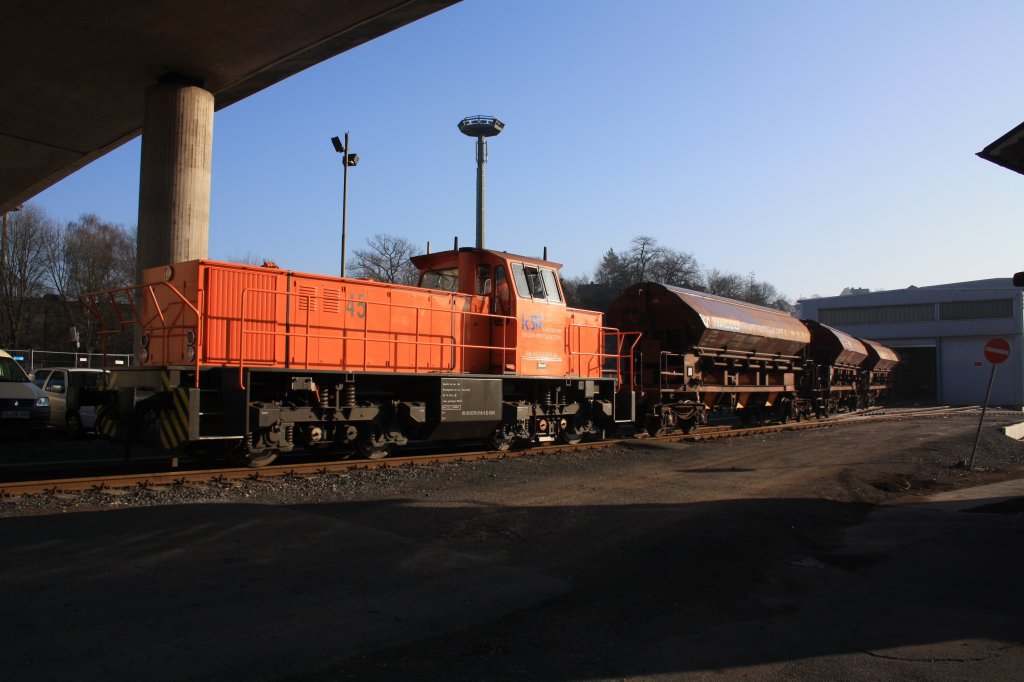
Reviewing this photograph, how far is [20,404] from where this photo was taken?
15.5 meters

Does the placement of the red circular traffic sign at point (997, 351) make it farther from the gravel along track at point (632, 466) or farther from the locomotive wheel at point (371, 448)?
the locomotive wheel at point (371, 448)

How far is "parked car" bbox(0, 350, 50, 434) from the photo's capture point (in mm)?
15297

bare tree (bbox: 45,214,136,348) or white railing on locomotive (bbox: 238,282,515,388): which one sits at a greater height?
bare tree (bbox: 45,214,136,348)

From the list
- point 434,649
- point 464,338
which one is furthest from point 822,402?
point 434,649

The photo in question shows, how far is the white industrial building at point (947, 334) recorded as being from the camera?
49094 mm

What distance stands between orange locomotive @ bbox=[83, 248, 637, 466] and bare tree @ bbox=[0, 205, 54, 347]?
136 ft

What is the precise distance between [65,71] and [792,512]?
19.2 meters

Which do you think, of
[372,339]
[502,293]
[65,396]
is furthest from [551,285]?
[65,396]

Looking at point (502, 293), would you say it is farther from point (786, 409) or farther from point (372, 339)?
point (786, 409)

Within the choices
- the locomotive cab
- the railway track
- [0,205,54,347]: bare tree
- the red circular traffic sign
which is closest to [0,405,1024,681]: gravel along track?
the railway track

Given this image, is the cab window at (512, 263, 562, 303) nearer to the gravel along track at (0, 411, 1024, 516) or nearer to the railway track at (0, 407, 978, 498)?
the railway track at (0, 407, 978, 498)

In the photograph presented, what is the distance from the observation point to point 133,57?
661 inches

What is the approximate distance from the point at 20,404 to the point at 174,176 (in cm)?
605

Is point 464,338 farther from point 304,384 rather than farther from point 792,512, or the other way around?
point 792,512
